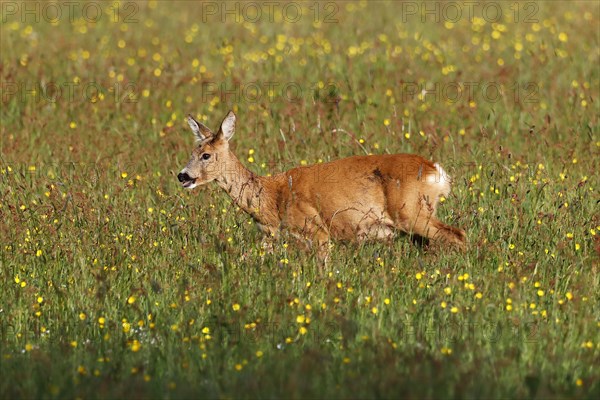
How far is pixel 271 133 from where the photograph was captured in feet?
38.7

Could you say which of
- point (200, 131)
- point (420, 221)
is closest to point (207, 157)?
point (200, 131)

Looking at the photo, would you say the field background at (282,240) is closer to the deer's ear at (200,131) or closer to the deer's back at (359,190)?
the deer's back at (359,190)

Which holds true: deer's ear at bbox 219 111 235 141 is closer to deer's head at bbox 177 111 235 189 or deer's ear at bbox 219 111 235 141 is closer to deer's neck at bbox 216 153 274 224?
deer's head at bbox 177 111 235 189

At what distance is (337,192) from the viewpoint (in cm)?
884

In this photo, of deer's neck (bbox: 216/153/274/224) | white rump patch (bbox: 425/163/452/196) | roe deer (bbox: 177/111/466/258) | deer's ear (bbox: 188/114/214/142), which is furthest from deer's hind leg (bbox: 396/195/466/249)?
deer's ear (bbox: 188/114/214/142)

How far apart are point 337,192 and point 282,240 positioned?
1.11 metres

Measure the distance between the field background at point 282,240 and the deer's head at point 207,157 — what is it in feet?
0.87

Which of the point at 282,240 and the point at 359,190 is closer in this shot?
the point at 282,240

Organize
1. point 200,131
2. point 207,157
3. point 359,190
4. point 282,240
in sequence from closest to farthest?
1. point 282,240
2. point 359,190
3. point 207,157
4. point 200,131

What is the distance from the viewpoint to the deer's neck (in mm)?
9008

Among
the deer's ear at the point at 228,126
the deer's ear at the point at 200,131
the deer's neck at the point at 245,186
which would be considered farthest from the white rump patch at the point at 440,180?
the deer's ear at the point at 200,131

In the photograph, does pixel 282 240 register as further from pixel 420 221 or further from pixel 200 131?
pixel 200 131

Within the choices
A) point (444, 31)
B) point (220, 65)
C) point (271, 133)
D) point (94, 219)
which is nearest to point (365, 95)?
point (271, 133)

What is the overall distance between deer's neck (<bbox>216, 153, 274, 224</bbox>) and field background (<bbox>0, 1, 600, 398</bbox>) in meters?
0.20
